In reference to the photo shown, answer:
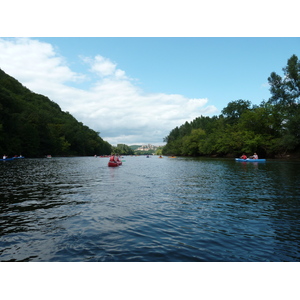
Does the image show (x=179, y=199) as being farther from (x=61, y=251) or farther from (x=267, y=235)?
(x=61, y=251)

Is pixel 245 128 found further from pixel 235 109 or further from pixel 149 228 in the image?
pixel 149 228

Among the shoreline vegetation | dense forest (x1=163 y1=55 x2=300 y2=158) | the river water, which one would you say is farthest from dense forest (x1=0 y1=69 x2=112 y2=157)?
dense forest (x1=163 y1=55 x2=300 y2=158)

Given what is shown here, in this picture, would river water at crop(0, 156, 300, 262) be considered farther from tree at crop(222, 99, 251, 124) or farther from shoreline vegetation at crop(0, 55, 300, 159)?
tree at crop(222, 99, 251, 124)

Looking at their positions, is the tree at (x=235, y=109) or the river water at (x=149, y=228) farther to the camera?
the tree at (x=235, y=109)

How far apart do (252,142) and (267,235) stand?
83.0m

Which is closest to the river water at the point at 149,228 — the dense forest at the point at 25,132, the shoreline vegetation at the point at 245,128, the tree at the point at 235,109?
the shoreline vegetation at the point at 245,128

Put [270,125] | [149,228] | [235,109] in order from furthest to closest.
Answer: [235,109] < [270,125] < [149,228]

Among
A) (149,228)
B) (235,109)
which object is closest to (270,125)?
(235,109)

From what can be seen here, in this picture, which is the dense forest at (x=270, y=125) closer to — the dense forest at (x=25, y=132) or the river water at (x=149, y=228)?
the river water at (x=149, y=228)

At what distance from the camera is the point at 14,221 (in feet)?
34.9

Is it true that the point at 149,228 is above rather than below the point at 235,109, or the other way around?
below

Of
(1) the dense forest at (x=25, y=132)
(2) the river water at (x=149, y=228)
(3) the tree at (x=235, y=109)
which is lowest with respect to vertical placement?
(2) the river water at (x=149, y=228)

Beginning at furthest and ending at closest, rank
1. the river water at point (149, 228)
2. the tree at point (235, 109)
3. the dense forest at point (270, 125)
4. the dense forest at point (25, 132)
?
1. the tree at point (235, 109)
2. the dense forest at point (25, 132)
3. the dense forest at point (270, 125)
4. the river water at point (149, 228)
